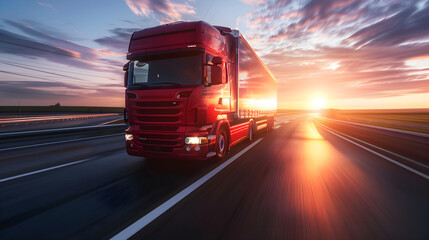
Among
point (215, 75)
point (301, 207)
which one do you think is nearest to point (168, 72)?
point (215, 75)

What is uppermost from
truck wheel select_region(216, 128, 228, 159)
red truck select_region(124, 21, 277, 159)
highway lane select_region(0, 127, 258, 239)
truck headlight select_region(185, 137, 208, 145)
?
red truck select_region(124, 21, 277, 159)

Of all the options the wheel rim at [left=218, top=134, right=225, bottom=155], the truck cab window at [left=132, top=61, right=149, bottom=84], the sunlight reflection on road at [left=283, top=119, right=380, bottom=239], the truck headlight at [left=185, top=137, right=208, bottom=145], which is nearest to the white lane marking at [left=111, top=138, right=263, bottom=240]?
the truck headlight at [left=185, top=137, right=208, bottom=145]

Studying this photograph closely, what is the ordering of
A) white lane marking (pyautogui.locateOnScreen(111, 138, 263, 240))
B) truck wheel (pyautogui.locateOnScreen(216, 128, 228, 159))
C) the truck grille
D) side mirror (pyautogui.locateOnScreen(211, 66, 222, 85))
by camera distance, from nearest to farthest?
white lane marking (pyautogui.locateOnScreen(111, 138, 263, 240)), the truck grille, side mirror (pyautogui.locateOnScreen(211, 66, 222, 85)), truck wheel (pyautogui.locateOnScreen(216, 128, 228, 159))

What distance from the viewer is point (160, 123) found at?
5.36 meters

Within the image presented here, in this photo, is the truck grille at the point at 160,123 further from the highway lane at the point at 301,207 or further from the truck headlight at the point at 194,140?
the highway lane at the point at 301,207

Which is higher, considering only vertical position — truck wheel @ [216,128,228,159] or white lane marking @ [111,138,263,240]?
truck wheel @ [216,128,228,159]

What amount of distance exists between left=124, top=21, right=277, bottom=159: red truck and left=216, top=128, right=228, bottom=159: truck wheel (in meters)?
0.03

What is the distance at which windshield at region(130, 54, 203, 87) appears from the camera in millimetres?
5480

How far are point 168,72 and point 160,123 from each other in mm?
1326

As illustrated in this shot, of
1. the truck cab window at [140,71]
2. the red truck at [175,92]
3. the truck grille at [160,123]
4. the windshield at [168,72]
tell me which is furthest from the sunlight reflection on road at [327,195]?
the truck cab window at [140,71]

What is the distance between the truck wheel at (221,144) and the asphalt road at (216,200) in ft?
1.16

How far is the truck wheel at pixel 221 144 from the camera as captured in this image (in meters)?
6.36

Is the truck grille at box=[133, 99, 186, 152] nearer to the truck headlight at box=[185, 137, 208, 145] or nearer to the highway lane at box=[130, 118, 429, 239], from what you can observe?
the truck headlight at box=[185, 137, 208, 145]

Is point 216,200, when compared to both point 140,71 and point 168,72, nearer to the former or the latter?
point 168,72
